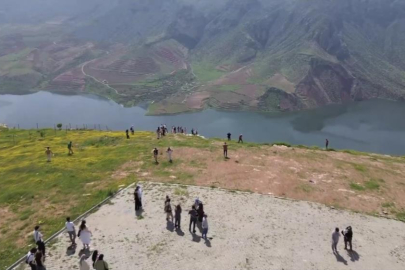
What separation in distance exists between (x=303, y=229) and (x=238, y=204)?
6.69 meters

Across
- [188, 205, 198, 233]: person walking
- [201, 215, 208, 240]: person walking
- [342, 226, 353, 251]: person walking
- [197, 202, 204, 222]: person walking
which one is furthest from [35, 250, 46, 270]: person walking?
[342, 226, 353, 251]: person walking

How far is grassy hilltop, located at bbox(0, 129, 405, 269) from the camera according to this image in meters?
37.0

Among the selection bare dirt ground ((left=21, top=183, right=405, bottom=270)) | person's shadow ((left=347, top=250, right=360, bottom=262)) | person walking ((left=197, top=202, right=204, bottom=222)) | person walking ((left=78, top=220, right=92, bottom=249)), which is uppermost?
person walking ((left=197, top=202, right=204, bottom=222))

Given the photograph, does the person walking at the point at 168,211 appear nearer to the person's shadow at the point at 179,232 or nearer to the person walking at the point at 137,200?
the person's shadow at the point at 179,232

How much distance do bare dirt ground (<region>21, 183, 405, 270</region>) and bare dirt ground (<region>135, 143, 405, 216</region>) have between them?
2.97 m

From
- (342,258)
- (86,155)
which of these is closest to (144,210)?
(342,258)

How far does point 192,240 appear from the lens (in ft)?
101

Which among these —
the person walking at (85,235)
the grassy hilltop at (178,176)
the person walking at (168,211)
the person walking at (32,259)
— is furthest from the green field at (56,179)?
the person walking at (168,211)

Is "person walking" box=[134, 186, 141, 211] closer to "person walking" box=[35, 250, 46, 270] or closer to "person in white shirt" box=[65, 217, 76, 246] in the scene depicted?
"person in white shirt" box=[65, 217, 76, 246]

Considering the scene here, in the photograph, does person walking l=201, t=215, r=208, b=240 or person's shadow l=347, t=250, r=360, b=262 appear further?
person walking l=201, t=215, r=208, b=240

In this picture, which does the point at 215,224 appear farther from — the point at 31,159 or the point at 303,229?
the point at 31,159

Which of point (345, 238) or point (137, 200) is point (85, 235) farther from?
point (345, 238)

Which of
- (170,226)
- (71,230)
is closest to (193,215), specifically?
(170,226)

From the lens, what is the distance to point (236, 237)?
31719 millimetres
